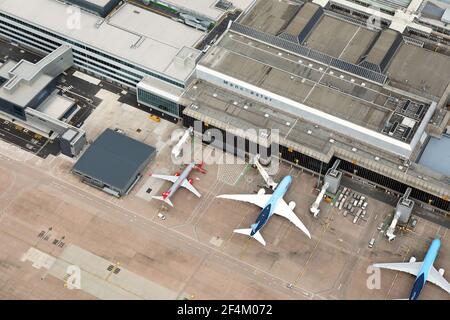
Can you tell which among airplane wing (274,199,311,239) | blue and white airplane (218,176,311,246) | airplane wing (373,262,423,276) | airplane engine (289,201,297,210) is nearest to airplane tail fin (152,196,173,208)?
blue and white airplane (218,176,311,246)

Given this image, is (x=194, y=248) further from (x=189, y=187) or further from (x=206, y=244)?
(x=189, y=187)

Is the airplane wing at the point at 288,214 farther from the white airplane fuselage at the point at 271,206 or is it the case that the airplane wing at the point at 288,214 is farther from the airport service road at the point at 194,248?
the airport service road at the point at 194,248

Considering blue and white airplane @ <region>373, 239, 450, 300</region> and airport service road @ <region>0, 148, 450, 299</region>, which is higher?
blue and white airplane @ <region>373, 239, 450, 300</region>

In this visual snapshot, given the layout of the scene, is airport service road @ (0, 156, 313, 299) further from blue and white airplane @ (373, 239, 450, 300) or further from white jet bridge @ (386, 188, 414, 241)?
white jet bridge @ (386, 188, 414, 241)

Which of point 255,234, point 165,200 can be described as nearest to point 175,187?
point 165,200

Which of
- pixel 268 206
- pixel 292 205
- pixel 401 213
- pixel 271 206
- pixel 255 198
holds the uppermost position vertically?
pixel 401 213

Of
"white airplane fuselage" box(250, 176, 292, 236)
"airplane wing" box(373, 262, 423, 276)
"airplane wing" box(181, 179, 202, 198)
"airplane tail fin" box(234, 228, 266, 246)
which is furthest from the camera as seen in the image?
"airplane wing" box(181, 179, 202, 198)

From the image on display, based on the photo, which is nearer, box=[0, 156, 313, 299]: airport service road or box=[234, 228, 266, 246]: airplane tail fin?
box=[0, 156, 313, 299]: airport service road
